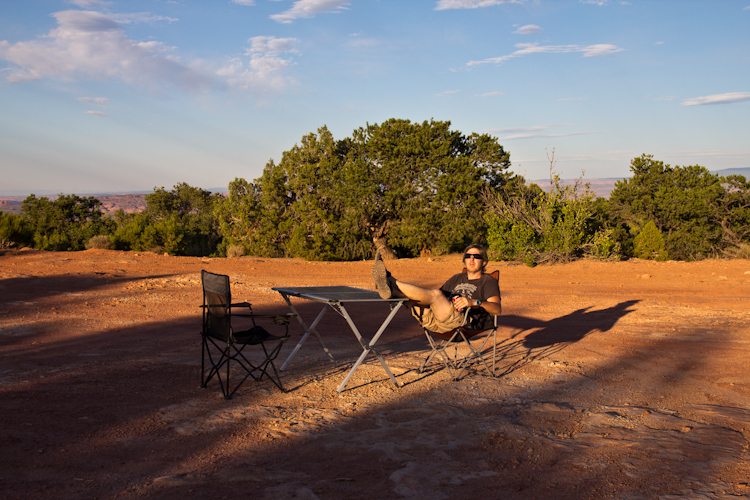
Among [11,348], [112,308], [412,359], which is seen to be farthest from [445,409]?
[112,308]

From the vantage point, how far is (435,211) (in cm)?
1775

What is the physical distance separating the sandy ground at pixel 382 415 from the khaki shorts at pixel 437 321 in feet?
1.53

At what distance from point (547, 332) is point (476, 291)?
2.33 m

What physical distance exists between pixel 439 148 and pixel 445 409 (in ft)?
49.2

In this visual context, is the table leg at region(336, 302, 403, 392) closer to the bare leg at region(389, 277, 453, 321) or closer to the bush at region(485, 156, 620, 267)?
the bare leg at region(389, 277, 453, 321)

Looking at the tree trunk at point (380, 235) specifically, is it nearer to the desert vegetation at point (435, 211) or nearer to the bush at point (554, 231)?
the desert vegetation at point (435, 211)

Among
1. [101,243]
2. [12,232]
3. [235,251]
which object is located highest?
[12,232]

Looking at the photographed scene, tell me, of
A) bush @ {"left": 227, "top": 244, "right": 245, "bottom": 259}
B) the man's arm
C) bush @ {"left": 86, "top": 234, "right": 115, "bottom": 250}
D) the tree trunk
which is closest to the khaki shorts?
the man's arm

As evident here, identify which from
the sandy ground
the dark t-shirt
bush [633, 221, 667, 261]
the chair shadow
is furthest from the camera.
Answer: bush [633, 221, 667, 261]

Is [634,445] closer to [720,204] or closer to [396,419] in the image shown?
[396,419]

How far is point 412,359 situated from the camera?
5484mm

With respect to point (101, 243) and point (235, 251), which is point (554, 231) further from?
point (101, 243)

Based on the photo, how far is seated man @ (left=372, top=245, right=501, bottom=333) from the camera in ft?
14.5

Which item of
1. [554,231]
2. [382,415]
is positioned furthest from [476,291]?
[554,231]
